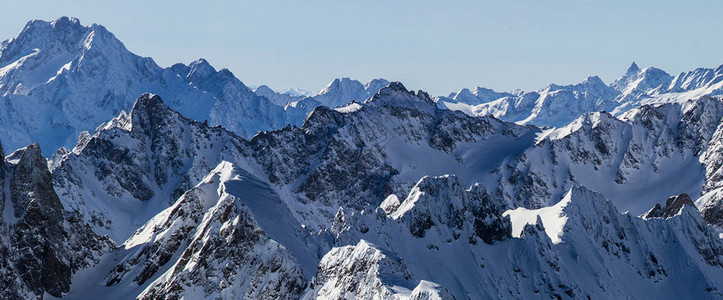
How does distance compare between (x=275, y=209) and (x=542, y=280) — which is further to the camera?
(x=542, y=280)

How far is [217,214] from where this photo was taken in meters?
102

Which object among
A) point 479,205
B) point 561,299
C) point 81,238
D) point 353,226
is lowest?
point 561,299

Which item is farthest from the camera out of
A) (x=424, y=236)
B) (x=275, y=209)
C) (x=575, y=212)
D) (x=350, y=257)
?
(x=575, y=212)

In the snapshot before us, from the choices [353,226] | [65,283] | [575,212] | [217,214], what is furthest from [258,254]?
[575,212]

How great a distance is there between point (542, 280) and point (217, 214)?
300 feet

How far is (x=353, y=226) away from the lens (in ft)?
500

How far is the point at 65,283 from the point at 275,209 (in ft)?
107

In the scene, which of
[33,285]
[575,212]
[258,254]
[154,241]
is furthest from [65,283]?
[575,212]

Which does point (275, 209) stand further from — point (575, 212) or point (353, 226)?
point (575, 212)

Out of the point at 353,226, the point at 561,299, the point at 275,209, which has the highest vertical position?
the point at 275,209

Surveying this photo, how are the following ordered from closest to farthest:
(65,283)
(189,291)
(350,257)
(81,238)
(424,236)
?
(350,257) → (189,291) → (65,283) → (81,238) → (424,236)

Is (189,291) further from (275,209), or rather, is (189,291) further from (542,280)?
(542,280)

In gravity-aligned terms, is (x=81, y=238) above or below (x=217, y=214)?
above

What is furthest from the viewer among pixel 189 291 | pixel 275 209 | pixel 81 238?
pixel 275 209
